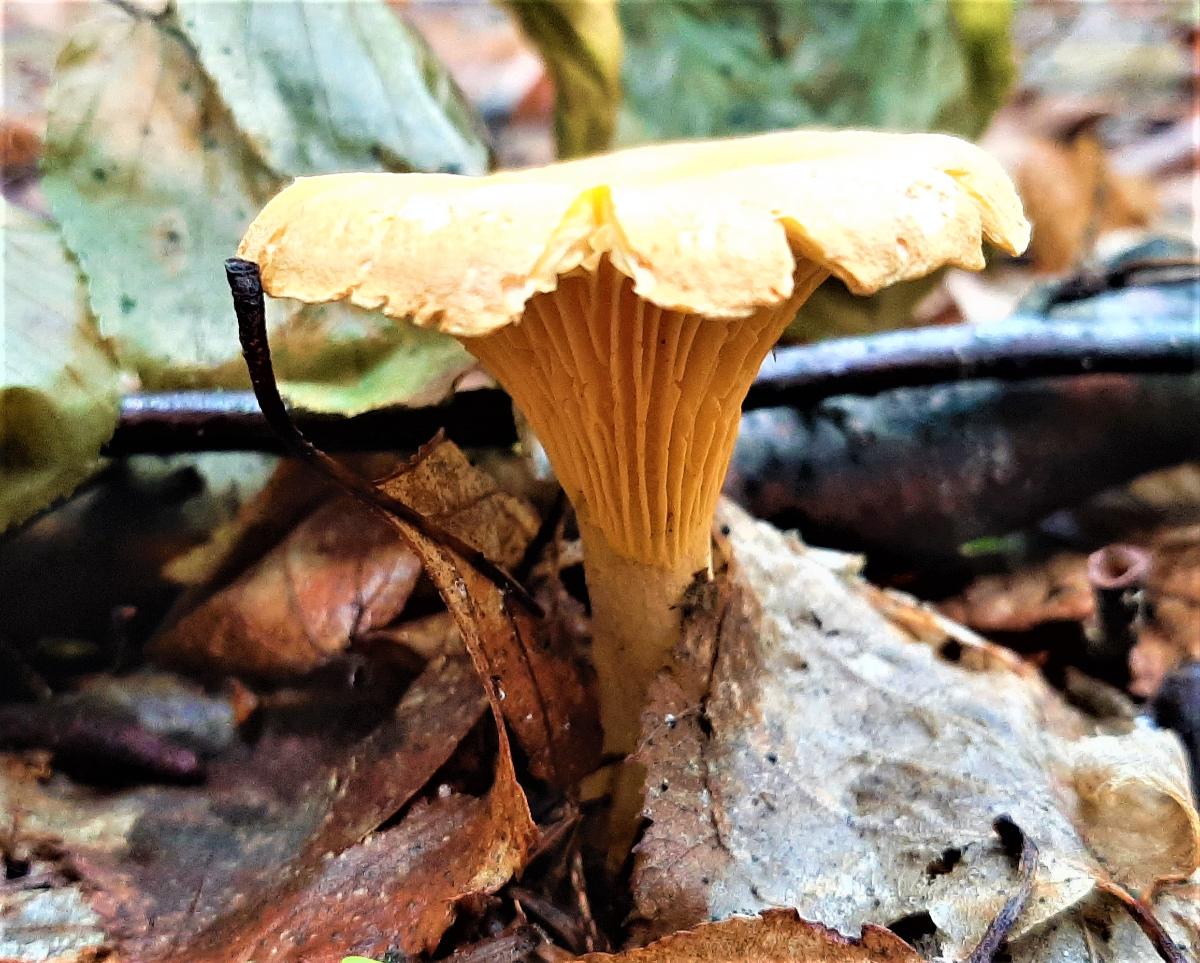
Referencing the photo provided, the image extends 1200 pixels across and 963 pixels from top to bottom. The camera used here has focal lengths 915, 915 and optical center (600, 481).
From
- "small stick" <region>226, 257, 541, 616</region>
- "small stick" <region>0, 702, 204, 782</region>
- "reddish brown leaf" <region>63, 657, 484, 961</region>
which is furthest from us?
"small stick" <region>0, 702, 204, 782</region>

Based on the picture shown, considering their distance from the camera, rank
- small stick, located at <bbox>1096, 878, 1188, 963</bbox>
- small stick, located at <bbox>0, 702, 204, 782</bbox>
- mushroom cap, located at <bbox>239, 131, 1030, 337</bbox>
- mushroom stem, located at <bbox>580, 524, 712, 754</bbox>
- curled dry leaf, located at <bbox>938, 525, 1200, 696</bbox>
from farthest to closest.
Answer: curled dry leaf, located at <bbox>938, 525, 1200, 696</bbox>, small stick, located at <bbox>0, 702, 204, 782</bbox>, mushroom stem, located at <bbox>580, 524, 712, 754</bbox>, small stick, located at <bbox>1096, 878, 1188, 963</bbox>, mushroom cap, located at <bbox>239, 131, 1030, 337</bbox>

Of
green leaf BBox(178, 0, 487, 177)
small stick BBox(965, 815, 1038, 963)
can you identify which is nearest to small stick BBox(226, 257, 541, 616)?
small stick BBox(965, 815, 1038, 963)

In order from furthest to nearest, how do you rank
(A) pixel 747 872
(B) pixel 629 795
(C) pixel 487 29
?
(C) pixel 487 29 → (B) pixel 629 795 → (A) pixel 747 872

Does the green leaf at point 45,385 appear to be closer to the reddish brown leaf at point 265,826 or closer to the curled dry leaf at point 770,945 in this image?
the reddish brown leaf at point 265,826

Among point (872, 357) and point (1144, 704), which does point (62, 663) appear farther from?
point (1144, 704)

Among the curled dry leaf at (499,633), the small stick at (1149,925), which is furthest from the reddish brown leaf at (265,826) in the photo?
the small stick at (1149,925)

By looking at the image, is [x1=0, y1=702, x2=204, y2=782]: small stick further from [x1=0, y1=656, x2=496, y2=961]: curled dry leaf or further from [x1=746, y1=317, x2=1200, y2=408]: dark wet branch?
[x1=746, y1=317, x2=1200, y2=408]: dark wet branch

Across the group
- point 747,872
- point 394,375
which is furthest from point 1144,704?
point 394,375
